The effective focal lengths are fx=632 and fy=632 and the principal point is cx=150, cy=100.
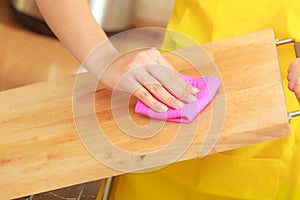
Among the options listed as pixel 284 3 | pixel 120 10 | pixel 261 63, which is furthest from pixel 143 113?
pixel 120 10

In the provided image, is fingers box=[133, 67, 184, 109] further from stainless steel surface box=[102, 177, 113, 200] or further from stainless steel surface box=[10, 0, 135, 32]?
stainless steel surface box=[10, 0, 135, 32]

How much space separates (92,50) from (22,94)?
0.17 meters

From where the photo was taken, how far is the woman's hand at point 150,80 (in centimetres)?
93

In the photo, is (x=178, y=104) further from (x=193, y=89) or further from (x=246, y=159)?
(x=246, y=159)

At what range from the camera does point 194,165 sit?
43.9 inches

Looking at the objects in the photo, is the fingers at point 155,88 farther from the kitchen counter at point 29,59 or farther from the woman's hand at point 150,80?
the kitchen counter at point 29,59

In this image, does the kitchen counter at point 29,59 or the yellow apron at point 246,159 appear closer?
the yellow apron at point 246,159

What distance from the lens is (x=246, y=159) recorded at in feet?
3.54

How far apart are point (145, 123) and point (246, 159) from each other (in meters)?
0.24

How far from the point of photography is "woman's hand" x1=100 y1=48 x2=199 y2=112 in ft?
3.04

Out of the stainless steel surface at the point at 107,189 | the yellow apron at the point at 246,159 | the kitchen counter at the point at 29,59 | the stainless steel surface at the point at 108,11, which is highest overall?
the yellow apron at the point at 246,159

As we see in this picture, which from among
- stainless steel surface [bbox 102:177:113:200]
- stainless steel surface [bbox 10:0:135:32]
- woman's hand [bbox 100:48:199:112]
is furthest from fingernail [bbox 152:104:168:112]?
stainless steel surface [bbox 10:0:135:32]

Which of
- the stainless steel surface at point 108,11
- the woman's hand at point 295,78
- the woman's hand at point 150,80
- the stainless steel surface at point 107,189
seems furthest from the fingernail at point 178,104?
the stainless steel surface at point 108,11

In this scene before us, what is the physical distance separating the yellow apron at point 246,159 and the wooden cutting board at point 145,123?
0.22ft
